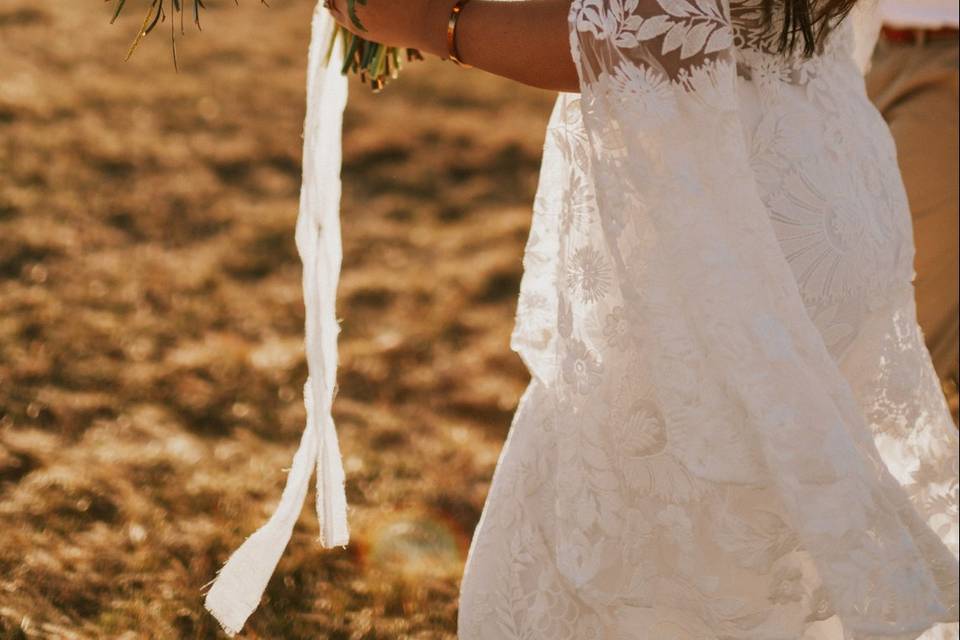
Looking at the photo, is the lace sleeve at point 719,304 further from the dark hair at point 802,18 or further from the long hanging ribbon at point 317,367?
the long hanging ribbon at point 317,367

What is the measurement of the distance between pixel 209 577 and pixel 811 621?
1.72m

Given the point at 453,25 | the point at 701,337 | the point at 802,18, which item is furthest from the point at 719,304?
the point at 453,25

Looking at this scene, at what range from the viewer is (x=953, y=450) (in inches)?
99.2

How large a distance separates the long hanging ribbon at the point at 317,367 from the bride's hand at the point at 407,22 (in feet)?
1.15

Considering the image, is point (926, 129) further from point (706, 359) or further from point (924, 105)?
point (706, 359)

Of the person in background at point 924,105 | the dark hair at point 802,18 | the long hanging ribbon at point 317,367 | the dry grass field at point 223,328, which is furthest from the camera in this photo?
the person in background at point 924,105

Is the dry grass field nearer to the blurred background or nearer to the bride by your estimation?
the blurred background

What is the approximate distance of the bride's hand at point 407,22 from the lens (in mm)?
2100

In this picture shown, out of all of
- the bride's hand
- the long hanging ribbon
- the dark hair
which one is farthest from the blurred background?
the dark hair

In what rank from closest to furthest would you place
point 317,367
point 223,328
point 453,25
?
point 453,25 → point 317,367 → point 223,328

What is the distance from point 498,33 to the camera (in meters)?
2.01

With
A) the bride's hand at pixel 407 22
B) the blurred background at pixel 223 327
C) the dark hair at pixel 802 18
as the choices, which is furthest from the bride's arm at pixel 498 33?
the blurred background at pixel 223 327

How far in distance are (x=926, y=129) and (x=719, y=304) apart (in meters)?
2.03

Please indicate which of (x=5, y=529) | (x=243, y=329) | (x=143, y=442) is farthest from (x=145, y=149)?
(x=5, y=529)
